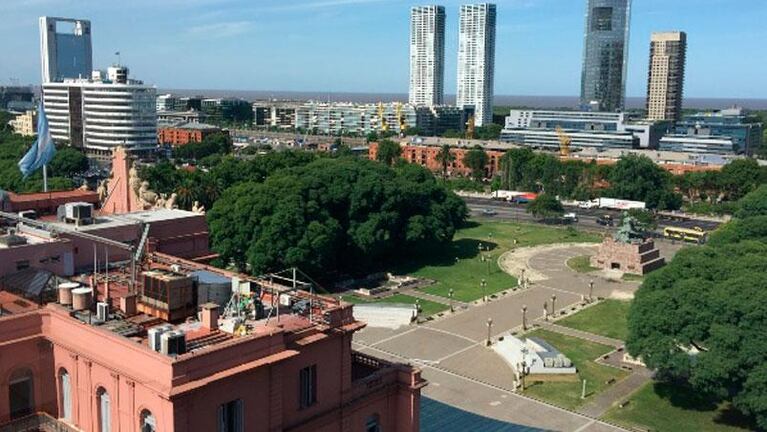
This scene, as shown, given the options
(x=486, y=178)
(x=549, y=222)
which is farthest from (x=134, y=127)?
(x=549, y=222)

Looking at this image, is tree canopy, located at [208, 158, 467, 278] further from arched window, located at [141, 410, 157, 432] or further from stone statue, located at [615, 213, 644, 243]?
arched window, located at [141, 410, 157, 432]

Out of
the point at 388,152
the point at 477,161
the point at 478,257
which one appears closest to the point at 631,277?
the point at 478,257

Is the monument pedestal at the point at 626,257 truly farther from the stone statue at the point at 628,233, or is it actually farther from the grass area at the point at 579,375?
the grass area at the point at 579,375

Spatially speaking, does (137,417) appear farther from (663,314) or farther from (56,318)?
(663,314)

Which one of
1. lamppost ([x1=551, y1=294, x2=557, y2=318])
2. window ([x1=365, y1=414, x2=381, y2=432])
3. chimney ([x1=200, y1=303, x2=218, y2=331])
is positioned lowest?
lamppost ([x1=551, y1=294, x2=557, y2=318])

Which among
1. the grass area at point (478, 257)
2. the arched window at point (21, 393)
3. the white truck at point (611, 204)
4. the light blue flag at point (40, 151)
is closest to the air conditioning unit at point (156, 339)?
the arched window at point (21, 393)

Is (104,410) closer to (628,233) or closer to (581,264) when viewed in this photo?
(581,264)

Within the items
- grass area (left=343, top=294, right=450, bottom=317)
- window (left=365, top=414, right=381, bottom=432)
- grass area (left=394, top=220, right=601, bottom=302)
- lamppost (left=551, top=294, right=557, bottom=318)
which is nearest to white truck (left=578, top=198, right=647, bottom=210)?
grass area (left=394, top=220, right=601, bottom=302)
